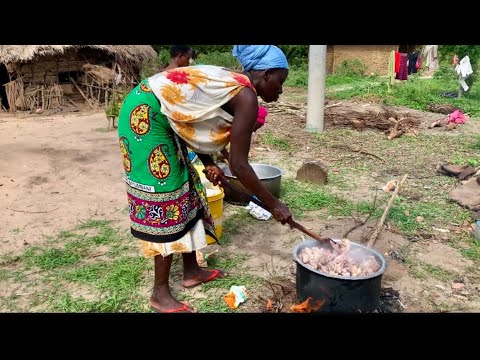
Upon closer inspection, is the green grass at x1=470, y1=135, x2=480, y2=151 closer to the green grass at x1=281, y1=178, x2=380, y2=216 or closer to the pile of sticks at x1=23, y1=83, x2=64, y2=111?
the green grass at x1=281, y1=178, x2=380, y2=216

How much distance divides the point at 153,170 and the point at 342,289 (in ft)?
4.37

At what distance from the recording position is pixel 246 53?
2.39m

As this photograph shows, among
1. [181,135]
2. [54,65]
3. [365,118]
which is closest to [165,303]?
[181,135]

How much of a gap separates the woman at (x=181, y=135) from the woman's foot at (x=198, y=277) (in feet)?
1.03

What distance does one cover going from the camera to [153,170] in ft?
8.00

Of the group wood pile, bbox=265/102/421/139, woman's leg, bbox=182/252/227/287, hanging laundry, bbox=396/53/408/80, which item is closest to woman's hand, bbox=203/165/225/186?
woman's leg, bbox=182/252/227/287

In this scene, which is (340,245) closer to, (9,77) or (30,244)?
(30,244)

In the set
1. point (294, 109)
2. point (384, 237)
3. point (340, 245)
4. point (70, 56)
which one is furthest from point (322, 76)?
point (70, 56)

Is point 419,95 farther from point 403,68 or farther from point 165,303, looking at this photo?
point 165,303

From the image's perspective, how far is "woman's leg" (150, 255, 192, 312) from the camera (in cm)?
270

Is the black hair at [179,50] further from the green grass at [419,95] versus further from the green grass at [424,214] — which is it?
the green grass at [419,95]

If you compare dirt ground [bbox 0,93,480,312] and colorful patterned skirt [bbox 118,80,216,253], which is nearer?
colorful patterned skirt [bbox 118,80,216,253]

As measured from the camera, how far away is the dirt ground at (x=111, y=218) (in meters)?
3.07

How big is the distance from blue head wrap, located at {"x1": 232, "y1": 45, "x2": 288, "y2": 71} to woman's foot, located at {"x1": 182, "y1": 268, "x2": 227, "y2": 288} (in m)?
1.56
